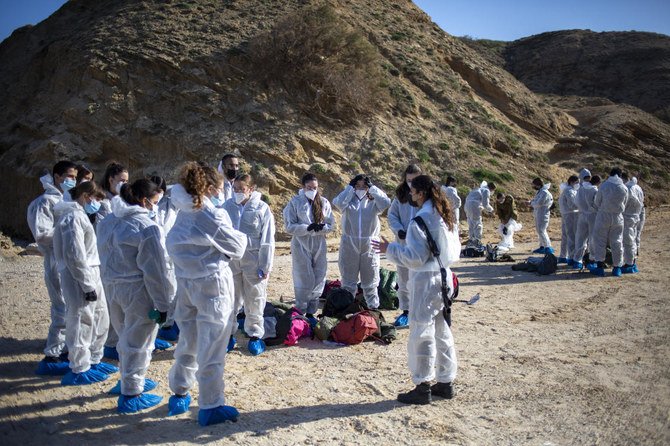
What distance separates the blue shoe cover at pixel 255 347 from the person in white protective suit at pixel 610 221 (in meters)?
8.37

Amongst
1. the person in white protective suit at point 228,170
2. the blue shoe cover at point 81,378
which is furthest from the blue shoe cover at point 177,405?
the person in white protective suit at point 228,170

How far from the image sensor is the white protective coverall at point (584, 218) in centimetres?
1261

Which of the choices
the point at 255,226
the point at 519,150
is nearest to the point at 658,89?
the point at 519,150

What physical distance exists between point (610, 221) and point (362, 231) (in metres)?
6.21

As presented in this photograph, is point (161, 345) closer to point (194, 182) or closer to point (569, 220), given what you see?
point (194, 182)

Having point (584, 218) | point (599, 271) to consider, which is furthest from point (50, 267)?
point (584, 218)

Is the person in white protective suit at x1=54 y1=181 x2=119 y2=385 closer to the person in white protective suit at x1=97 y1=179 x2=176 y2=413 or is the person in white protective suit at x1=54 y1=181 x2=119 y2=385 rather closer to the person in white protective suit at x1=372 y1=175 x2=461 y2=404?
the person in white protective suit at x1=97 y1=179 x2=176 y2=413

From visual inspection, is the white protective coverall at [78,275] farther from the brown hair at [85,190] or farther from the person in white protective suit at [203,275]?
the person in white protective suit at [203,275]

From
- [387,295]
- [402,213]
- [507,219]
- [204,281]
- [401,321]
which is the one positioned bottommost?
[401,321]

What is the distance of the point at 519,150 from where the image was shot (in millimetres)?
26188

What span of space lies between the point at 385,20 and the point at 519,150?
1071 centimetres

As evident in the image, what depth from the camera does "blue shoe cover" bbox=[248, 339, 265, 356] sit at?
713 cm

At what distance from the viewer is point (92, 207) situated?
20.5ft

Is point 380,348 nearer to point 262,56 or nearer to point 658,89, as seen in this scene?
point 262,56
